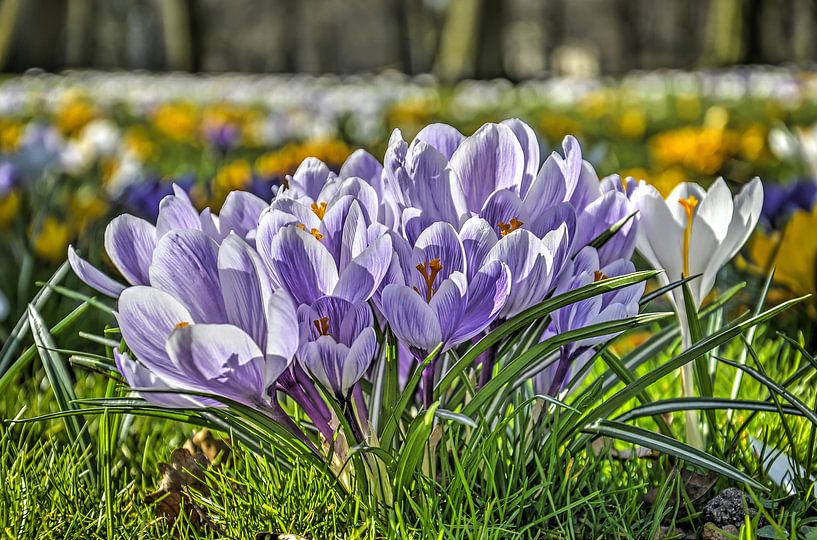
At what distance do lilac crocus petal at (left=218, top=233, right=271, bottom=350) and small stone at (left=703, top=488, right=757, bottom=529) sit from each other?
597 mm

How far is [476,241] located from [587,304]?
15cm

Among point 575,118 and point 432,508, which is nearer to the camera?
point 432,508

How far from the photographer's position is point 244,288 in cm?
85

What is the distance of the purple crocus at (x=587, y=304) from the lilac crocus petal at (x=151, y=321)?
15.9 inches

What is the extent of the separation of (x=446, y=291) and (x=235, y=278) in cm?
20

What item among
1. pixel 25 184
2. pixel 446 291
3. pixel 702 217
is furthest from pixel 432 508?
pixel 25 184

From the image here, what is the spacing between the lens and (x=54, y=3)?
1553 cm

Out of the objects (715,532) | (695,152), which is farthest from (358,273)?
(695,152)

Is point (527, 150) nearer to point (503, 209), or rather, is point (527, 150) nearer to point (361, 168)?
point (503, 209)

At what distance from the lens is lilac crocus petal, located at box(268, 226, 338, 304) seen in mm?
847

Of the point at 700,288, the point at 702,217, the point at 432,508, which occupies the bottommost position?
the point at 432,508

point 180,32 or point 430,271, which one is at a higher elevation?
point 430,271

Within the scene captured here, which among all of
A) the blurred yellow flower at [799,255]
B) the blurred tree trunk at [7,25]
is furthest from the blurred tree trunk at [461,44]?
the blurred yellow flower at [799,255]

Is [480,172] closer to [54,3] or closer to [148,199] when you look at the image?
[148,199]
